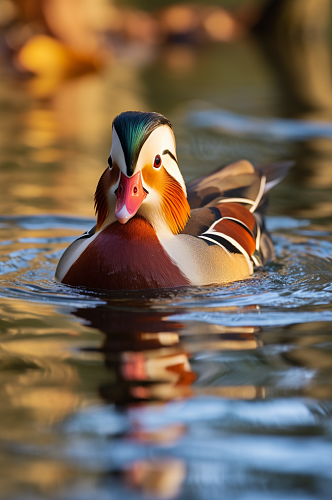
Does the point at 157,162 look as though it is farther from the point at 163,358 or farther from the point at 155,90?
the point at 155,90

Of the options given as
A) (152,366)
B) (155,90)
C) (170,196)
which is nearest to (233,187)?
(170,196)

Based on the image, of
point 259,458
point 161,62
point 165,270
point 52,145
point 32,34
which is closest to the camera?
point 259,458

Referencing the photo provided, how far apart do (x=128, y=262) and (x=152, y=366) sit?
1.01 meters

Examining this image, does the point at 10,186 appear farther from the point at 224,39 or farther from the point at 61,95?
the point at 224,39

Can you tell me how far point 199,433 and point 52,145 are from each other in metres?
7.01

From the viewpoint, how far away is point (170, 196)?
4234 mm

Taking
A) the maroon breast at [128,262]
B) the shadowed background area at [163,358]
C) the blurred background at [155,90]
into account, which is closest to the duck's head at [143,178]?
the maroon breast at [128,262]

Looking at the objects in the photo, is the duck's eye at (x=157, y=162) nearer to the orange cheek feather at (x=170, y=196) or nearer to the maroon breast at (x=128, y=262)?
the orange cheek feather at (x=170, y=196)

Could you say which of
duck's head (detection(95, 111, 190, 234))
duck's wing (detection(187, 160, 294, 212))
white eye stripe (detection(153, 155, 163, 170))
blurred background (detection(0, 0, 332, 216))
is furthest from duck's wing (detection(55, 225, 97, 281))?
blurred background (detection(0, 0, 332, 216))

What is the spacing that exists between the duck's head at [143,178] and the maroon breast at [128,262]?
0.11 meters

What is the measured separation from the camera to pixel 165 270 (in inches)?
160

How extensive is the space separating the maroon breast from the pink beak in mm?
170

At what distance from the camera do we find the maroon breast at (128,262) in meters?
4.05

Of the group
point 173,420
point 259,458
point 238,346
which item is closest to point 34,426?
point 173,420
